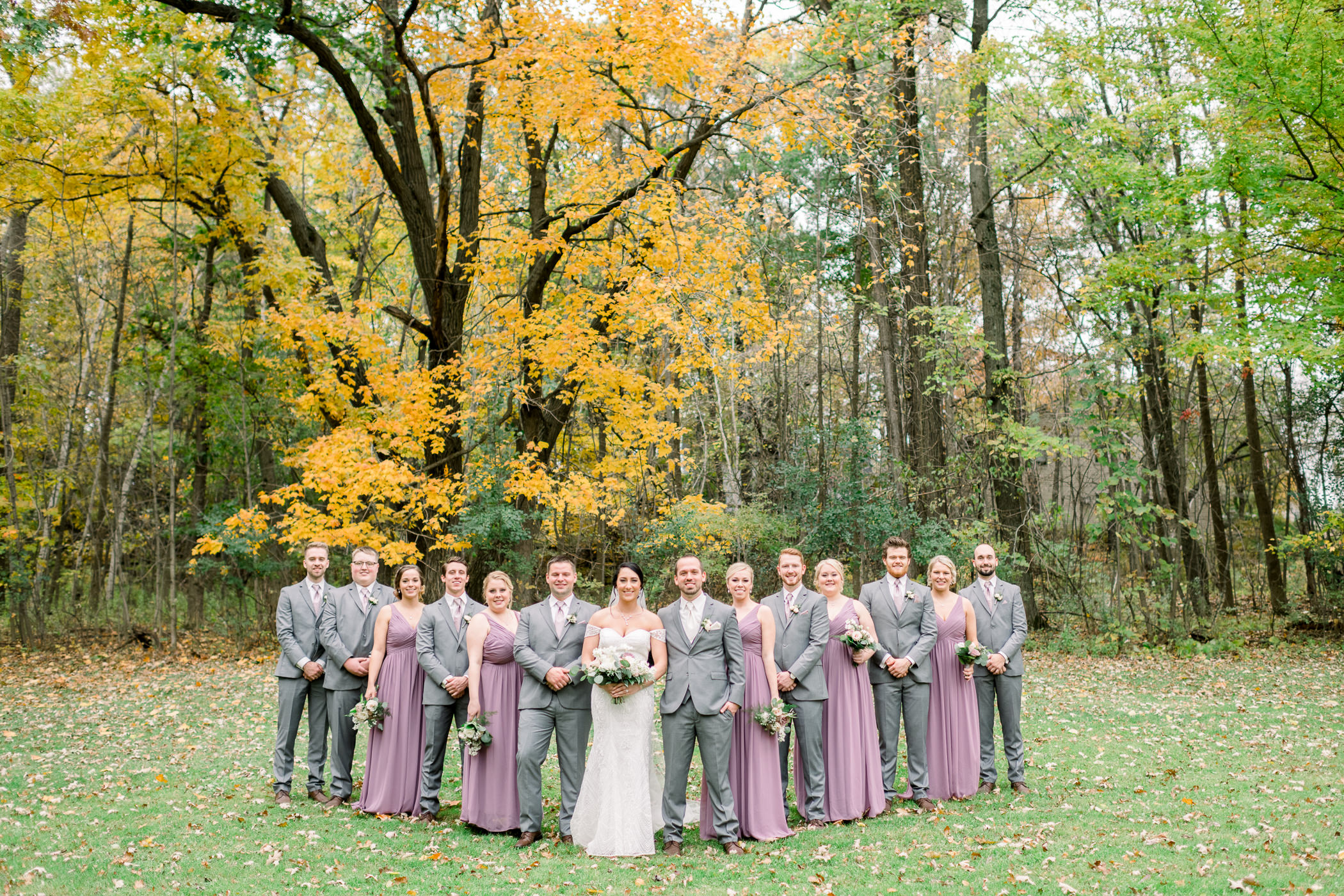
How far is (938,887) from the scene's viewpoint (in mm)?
5207

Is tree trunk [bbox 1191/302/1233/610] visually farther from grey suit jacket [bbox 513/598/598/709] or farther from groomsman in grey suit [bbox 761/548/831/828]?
grey suit jacket [bbox 513/598/598/709]

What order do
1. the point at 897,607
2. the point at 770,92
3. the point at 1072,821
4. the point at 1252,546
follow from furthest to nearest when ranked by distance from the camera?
the point at 1252,546
the point at 770,92
the point at 897,607
the point at 1072,821

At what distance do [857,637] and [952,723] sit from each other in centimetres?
118

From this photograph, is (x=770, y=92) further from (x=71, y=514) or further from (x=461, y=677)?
(x=71, y=514)

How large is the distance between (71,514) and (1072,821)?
24.9 meters

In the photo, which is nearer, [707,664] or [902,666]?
[707,664]

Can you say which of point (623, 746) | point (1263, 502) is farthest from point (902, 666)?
point (1263, 502)

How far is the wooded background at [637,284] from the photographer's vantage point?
13570 millimetres

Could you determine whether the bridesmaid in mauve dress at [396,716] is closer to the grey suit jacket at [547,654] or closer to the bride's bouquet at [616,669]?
the grey suit jacket at [547,654]

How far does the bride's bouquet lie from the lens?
603 cm

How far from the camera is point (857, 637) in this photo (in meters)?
6.73

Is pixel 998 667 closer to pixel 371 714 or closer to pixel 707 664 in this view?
pixel 707 664

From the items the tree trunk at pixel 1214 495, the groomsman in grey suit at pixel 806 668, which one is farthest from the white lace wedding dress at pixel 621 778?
the tree trunk at pixel 1214 495

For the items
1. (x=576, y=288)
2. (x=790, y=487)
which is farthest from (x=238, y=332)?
(x=790, y=487)
